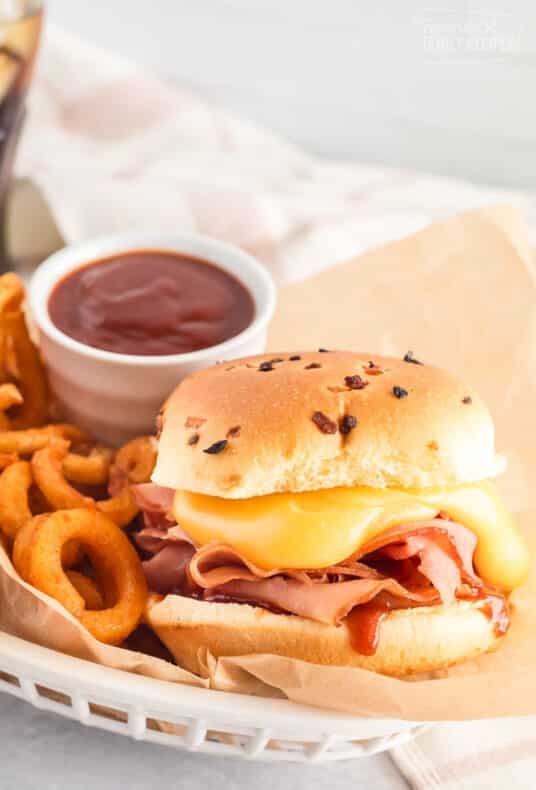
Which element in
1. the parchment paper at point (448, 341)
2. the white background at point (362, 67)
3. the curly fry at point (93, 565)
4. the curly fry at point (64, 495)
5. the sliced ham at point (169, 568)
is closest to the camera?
the parchment paper at point (448, 341)

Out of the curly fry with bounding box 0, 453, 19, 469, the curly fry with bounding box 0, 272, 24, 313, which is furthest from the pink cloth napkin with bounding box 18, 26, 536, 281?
the curly fry with bounding box 0, 453, 19, 469

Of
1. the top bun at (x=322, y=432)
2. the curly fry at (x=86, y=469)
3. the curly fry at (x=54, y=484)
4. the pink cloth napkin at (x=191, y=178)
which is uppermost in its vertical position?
the top bun at (x=322, y=432)

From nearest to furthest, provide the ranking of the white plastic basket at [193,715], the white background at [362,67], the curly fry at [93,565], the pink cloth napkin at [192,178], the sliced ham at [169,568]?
the white plastic basket at [193,715] < the curly fry at [93,565] < the sliced ham at [169,568] < the pink cloth napkin at [192,178] < the white background at [362,67]

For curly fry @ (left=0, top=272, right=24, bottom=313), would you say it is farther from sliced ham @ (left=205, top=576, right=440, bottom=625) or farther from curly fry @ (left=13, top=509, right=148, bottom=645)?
sliced ham @ (left=205, top=576, right=440, bottom=625)

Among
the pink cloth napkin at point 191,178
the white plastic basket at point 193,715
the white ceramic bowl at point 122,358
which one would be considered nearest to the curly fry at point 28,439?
the white ceramic bowl at point 122,358

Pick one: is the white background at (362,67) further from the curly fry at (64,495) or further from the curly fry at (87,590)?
the curly fry at (87,590)

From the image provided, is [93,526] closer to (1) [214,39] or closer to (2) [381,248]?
(2) [381,248]
